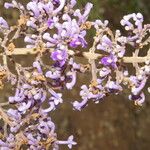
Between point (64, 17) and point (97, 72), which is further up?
point (64, 17)

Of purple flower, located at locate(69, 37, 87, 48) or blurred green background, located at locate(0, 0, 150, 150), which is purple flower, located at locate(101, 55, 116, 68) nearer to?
purple flower, located at locate(69, 37, 87, 48)

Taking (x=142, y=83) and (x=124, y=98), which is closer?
(x=142, y=83)

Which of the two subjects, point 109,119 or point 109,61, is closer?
point 109,61

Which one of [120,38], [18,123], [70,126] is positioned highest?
[120,38]

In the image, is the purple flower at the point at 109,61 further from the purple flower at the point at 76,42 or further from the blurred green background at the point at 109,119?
the blurred green background at the point at 109,119

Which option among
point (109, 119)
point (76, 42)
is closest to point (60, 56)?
point (76, 42)

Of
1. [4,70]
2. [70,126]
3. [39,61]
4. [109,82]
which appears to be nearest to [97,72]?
[109,82]

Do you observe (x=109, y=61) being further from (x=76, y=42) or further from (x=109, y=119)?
(x=109, y=119)

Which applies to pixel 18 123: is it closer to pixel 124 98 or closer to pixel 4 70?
pixel 4 70
